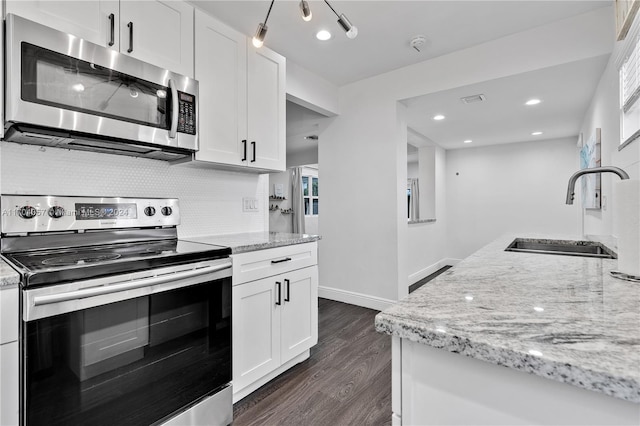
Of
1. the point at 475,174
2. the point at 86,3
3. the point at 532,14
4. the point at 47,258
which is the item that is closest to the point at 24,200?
the point at 47,258

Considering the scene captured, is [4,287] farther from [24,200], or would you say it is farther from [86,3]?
[86,3]

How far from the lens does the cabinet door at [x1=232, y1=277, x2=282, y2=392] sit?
1.72 m

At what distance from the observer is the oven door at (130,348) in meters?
→ 1.05

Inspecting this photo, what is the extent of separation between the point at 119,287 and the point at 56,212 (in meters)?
A: 0.68

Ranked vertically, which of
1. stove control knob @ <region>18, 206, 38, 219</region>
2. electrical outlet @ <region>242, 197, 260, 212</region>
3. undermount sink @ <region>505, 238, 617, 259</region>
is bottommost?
undermount sink @ <region>505, 238, 617, 259</region>

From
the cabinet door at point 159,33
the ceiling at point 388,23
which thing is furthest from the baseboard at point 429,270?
the cabinet door at point 159,33

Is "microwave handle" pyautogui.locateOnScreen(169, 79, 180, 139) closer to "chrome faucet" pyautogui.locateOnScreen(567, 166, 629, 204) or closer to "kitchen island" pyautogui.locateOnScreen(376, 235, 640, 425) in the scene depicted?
"kitchen island" pyautogui.locateOnScreen(376, 235, 640, 425)

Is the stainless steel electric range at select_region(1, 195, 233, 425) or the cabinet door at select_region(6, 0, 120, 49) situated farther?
the cabinet door at select_region(6, 0, 120, 49)

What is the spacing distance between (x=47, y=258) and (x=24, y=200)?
352 millimetres

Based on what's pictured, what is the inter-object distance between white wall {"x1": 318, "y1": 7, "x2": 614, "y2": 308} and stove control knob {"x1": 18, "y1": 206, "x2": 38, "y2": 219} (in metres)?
2.75

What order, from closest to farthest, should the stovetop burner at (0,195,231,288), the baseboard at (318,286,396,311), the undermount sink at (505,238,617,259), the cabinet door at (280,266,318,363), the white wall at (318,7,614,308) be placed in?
the stovetop burner at (0,195,231,288) → the undermount sink at (505,238,617,259) → the cabinet door at (280,266,318,363) → the white wall at (318,7,614,308) → the baseboard at (318,286,396,311)

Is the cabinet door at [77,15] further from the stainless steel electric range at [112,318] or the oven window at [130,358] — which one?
the oven window at [130,358]

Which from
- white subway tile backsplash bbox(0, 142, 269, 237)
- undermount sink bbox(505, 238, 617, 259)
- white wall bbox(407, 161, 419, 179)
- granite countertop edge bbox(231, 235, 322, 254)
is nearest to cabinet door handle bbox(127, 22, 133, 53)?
white subway tile backsplash bbox(0, 142, 269, 237)

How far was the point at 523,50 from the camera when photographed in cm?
255
